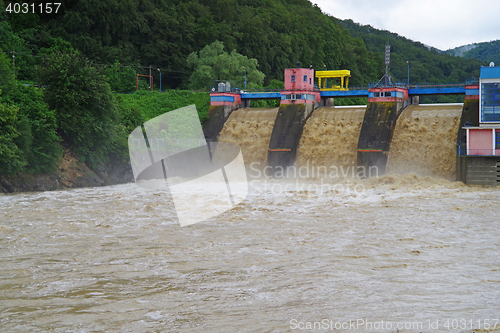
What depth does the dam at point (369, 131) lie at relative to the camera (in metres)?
29.8

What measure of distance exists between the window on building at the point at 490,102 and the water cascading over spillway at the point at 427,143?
2.31 meters

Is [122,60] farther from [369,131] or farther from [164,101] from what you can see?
[369,131]

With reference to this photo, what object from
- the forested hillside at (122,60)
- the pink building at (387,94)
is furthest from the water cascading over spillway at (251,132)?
the pink building at (387,94)

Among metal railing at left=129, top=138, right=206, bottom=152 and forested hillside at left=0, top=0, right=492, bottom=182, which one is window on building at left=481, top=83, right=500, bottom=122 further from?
forested hillside at left=0, top=0, right=492, bottom=182

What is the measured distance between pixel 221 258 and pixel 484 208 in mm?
12602

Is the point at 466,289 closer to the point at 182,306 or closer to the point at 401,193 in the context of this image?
the point at 182,306

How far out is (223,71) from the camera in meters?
51.8

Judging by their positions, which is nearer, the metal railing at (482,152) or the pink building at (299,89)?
the metal railing at (482,152)

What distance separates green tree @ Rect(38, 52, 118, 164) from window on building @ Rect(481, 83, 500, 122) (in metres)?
21.8

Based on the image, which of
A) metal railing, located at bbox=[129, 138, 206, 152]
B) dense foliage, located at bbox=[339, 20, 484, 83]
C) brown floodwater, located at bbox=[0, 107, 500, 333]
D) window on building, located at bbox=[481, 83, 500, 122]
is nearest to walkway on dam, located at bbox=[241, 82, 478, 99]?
window on building, located at bbox=[481, 83, 500, 122]

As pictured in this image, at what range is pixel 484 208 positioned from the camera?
21250 mm

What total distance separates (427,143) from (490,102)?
4215 mm

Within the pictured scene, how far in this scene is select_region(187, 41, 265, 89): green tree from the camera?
52.0m

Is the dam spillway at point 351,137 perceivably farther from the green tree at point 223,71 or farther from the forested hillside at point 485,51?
the forested hillside at point 485,51
